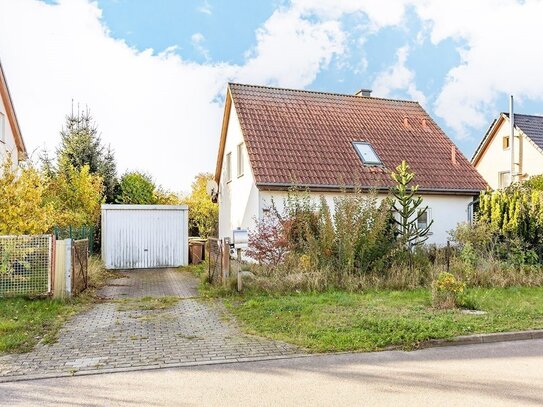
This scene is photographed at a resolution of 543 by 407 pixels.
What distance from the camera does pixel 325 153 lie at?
63.5 ft

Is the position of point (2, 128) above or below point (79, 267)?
above

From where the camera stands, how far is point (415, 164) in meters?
20.1

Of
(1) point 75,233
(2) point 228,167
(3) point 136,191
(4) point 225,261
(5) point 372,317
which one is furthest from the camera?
(3) point 136,191

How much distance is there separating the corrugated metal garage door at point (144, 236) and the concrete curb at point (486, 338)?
13513mm

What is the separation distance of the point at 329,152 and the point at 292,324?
Answer: 11.8 m

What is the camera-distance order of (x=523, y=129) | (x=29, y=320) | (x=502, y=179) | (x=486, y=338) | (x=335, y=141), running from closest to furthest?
(x=486, y=338) < (x=29, y=320) < (x=335, y=141) < (x=523, y=129) < (x=502, y=179)

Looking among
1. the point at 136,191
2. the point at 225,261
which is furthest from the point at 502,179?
the point at 225,261

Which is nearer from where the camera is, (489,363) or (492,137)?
(489,363)

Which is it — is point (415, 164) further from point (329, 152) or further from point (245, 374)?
point (245, 374)

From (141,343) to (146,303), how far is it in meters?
3.65

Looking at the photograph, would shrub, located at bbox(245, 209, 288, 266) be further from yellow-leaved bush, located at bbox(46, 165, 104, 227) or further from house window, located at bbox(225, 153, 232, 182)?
yellow-leaved bush, located at bbox(46, 165, 104, 227)

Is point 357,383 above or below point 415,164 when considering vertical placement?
below

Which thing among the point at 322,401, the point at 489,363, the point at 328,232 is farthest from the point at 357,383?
the point at 328,232

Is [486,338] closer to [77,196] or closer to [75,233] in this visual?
[75,233]
